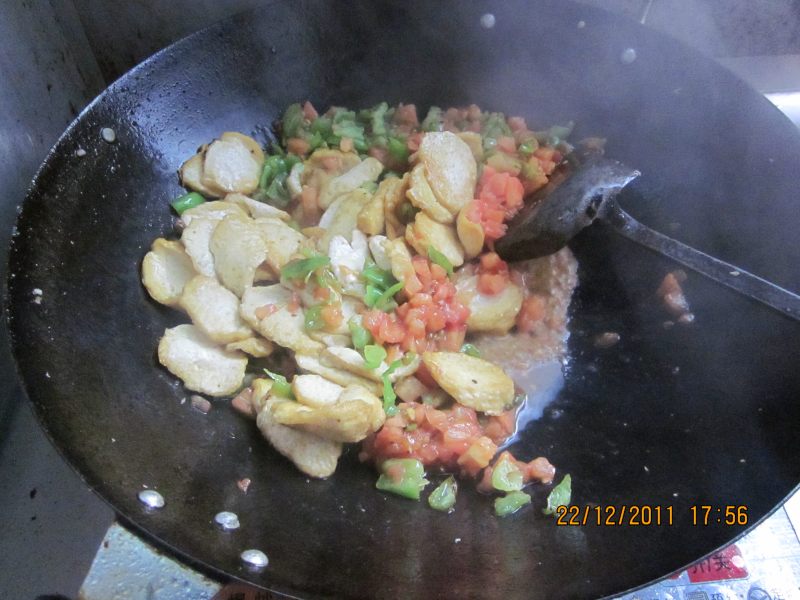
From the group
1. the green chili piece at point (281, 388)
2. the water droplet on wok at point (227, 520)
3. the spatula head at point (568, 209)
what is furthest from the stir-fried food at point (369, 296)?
the water droplet on wok at point (227, 520)

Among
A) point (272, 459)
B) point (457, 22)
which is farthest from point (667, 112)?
point (272, 459)

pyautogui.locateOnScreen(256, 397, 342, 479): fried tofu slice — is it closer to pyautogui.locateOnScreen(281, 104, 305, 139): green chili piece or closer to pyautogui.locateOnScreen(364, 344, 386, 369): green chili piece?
pyautogui.locateOnScreen(364, 344, 386, 369): green chili piece

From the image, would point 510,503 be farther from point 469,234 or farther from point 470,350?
point 469,234

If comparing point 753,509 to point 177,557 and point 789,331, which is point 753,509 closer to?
point 789,331

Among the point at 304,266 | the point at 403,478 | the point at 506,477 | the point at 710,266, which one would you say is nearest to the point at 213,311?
the point at 304,266

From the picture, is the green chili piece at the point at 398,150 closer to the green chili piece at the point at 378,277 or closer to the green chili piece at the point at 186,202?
the green chili piece at the point at 378,277

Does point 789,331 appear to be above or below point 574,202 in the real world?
below
